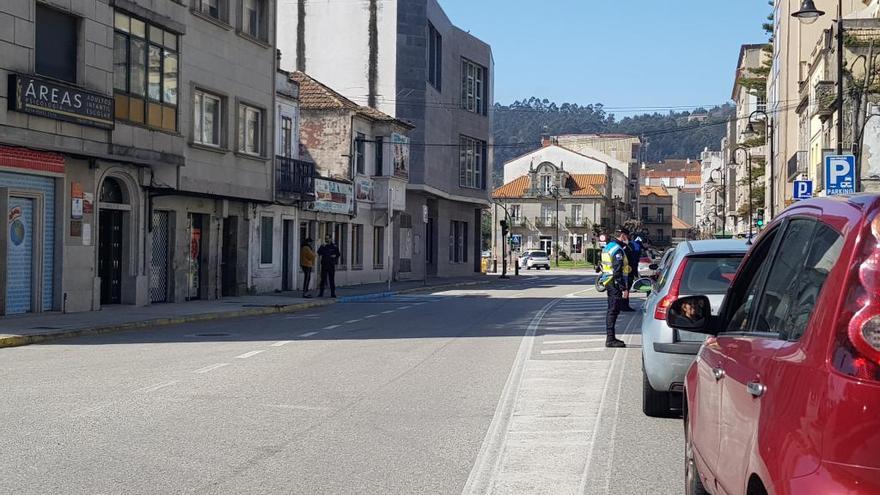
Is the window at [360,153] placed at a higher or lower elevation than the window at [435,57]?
lower

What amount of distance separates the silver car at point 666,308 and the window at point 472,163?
2032 inches

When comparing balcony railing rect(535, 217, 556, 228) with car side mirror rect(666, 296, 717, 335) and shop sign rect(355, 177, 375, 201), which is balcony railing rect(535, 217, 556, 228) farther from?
car side mirror rect(666, 296, 717, 335)

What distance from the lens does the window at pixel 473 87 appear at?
63.2 meters

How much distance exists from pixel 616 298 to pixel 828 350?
1245 centimetres

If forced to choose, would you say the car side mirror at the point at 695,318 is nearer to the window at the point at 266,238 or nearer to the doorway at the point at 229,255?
the doorway at the point at 229,255

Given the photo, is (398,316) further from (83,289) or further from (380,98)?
(380,98)

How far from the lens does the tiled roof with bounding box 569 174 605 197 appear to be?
113000 millimetres

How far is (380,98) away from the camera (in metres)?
52.4

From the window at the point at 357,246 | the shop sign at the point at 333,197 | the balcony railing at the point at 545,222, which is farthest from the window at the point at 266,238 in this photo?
the balcony railing at the point at 545,222

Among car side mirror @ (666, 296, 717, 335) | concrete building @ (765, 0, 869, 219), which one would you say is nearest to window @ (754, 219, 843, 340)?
car side mirror @ (666, 296, 717, 335)

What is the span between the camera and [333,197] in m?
42.2

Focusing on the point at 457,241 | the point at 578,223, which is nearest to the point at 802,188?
the point at 457,241

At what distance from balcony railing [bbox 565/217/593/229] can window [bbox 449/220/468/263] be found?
159 ft

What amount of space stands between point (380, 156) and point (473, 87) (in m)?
18.6
